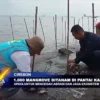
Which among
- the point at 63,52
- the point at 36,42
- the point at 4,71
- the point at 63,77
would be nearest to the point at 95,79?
the point at 63,77

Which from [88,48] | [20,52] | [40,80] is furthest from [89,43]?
[20,52]

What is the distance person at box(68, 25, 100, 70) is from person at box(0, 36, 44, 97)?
2009 mm

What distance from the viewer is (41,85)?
4.05 metres

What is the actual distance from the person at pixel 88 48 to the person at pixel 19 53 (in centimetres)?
201

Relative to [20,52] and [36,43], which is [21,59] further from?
[36,43]

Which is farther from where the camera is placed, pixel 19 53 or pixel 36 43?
pixel 36 43

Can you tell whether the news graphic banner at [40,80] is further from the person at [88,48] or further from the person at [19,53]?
the person at [88,48]

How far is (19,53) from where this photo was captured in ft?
12.3

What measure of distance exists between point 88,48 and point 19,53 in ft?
9.20

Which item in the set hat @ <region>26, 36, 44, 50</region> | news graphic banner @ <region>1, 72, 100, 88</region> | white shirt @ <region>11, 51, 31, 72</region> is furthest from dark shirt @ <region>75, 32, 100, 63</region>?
white shirt @ <region>11, 51, 31, 72</region>

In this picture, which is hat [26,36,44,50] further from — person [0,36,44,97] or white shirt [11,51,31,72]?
white shirt [11,51,31,72]

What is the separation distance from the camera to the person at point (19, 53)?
3740 millimetres

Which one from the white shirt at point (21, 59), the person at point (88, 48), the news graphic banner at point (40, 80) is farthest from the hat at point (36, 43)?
the person at point (88, 48)

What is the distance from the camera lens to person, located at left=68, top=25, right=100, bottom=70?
5914 millimetres
